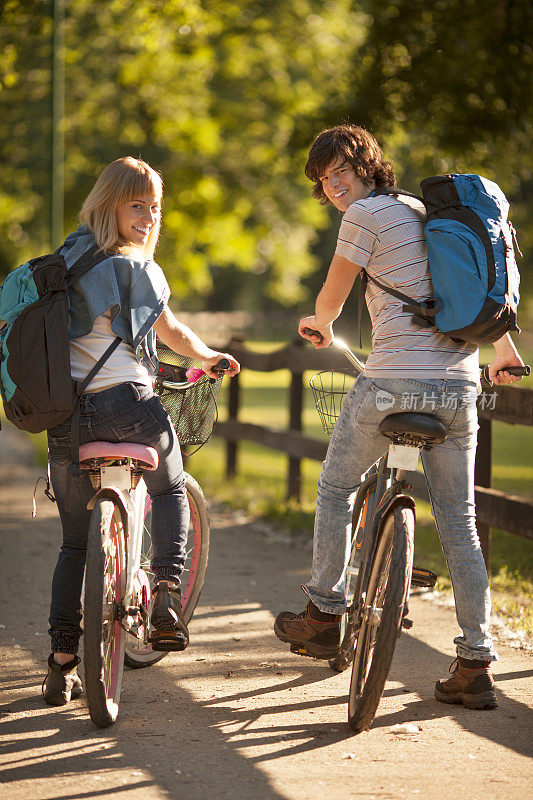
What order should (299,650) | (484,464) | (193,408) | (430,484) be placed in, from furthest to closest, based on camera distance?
(484,464), (193,408), (299,650), (430,484)

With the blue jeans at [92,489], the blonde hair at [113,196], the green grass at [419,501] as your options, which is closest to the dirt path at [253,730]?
the blue jeans at [92,489]

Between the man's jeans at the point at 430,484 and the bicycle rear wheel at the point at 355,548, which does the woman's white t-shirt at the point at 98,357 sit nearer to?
the man's jeans at the point at 430,484

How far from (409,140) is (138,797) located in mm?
10101

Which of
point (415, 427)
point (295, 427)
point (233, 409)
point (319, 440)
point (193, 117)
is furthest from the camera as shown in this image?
point (193, 117)

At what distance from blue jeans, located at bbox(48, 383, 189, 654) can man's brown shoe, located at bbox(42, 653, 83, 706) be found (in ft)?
0.20

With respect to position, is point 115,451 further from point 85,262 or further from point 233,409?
point 233,409

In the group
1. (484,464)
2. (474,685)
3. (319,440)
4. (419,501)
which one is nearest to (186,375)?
(474,685)

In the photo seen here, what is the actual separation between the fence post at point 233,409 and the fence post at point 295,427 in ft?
3.60

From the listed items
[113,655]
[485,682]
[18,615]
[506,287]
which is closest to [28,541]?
[18,615]

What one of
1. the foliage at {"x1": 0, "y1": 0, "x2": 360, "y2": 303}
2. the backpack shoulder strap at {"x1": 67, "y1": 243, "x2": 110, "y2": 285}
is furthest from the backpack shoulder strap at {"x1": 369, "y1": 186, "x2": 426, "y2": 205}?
the foliage at {"x1": 0, "y1": 0, "x2": 360, "y2": 303}

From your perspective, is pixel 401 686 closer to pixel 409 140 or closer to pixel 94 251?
pixel 94 251

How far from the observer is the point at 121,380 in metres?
3.89

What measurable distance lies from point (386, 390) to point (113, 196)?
1219 millimetres

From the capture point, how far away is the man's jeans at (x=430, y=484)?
3.84m
